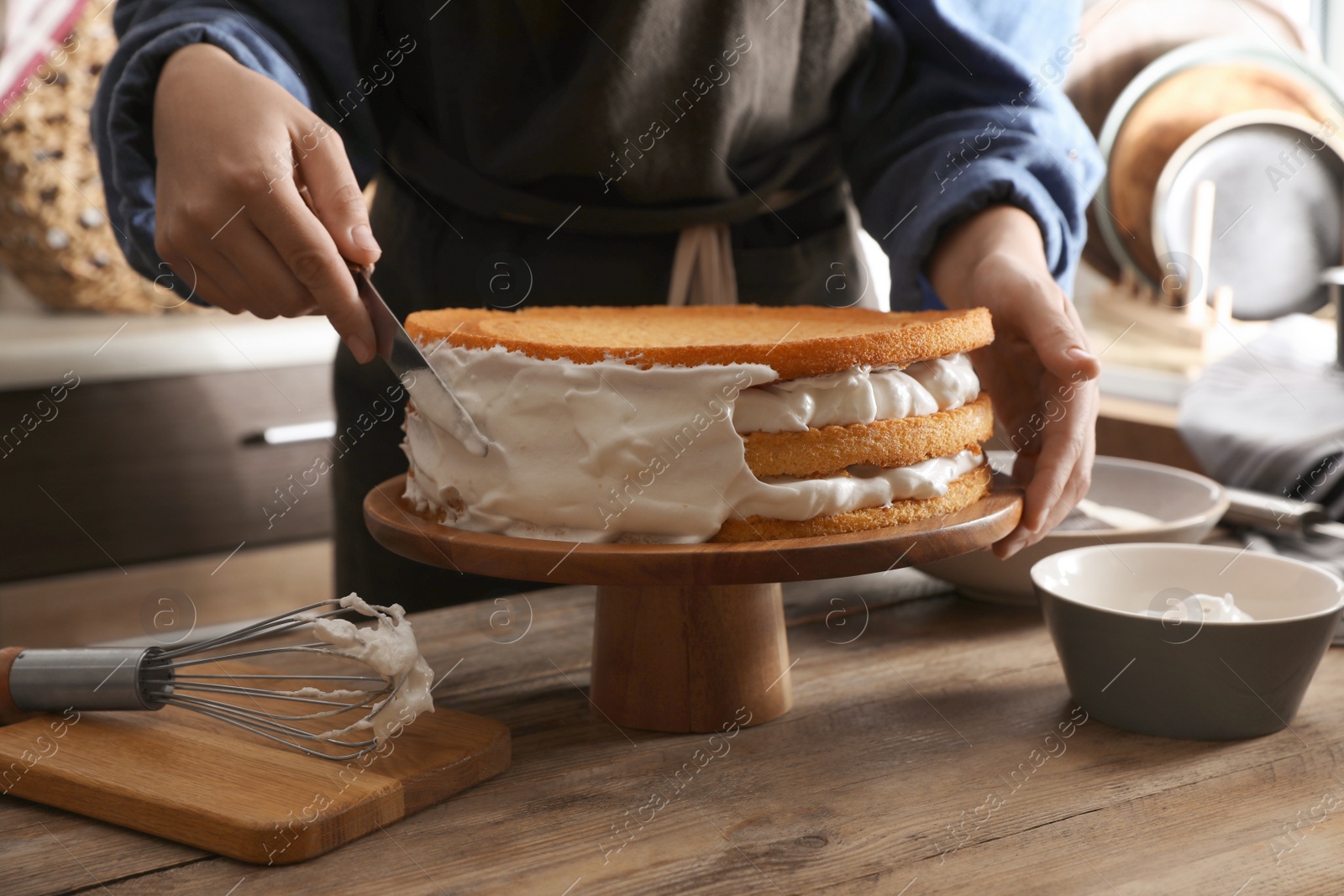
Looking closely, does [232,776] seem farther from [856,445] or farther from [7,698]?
[856,445]

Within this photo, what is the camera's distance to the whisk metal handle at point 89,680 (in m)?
0.58

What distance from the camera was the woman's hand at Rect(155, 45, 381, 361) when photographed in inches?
23.1

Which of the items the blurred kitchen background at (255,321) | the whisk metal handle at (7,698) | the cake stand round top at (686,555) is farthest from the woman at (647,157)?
the blurred kitchen background at (255,321)

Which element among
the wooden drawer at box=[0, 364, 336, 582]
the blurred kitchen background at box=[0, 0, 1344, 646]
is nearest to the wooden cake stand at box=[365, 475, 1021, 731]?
the blurred kitchen background at box=[0, 0, 1344, 646]

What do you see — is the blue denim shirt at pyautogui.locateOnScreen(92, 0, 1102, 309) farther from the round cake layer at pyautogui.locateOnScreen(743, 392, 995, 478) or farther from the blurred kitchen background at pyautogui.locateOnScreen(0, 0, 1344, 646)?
the blurred kitchen background at pyautogui.locateOnScreen(0, 0, 1344, 646)

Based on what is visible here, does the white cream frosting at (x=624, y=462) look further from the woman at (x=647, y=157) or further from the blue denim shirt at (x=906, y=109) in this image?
the blue denim shirt at (x=906, y=109)

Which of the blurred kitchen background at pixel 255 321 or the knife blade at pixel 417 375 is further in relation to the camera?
the blurred kitchen background at pixel 255 321

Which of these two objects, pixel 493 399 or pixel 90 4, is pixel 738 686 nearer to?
pixel 493 399

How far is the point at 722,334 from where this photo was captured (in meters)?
0.69

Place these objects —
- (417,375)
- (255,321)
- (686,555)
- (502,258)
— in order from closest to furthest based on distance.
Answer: (686,555) < (417,375) < (502,258) < (255,321)

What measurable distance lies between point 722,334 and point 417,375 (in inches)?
7.4

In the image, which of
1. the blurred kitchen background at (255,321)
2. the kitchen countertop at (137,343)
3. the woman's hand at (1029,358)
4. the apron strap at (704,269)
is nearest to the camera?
the woman's hand at (1029,358)

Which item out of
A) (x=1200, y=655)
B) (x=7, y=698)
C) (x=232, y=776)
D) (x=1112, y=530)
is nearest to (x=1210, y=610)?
(x=1200, y=655)

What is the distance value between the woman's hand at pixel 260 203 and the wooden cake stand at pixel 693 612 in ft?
0.38
